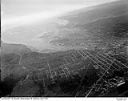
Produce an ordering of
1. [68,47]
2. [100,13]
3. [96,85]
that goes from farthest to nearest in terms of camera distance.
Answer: [100,13] → [68,47] → [96,85]

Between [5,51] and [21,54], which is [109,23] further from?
[5,51]

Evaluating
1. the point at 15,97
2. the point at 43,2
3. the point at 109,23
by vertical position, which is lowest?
the point at 15,97

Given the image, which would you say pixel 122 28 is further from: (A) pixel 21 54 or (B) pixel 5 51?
(B) pixel 5 51

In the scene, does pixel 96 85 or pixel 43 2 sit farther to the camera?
pixel 43 2

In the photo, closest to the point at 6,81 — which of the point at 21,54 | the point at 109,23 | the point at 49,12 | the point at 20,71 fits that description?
the point at 20,71

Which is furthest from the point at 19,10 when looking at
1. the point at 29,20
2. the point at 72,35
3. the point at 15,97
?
the point at 15,97

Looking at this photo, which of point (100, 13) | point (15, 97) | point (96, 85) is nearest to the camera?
point (96, 85)

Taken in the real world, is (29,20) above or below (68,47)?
above
